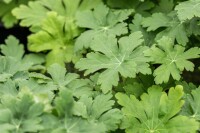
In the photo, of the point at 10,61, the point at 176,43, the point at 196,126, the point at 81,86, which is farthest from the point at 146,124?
the point at 10,61

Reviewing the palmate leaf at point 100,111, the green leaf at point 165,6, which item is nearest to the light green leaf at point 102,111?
the palmate leaf at point 100,111

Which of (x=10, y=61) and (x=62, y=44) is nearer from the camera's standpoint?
(x=10, y=61)

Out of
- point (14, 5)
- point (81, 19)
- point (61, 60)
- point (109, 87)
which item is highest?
point (14, 5)

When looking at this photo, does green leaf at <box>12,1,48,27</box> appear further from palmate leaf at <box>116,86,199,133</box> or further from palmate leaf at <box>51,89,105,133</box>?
palmate leaf at <box>51,89,105,133</box>

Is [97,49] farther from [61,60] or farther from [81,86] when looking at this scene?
[61,60]

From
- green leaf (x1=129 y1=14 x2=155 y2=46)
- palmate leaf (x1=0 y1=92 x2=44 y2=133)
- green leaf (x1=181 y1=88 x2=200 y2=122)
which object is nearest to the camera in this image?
palmate leaf (x1=0 y1=92 x2=44 y2=133)

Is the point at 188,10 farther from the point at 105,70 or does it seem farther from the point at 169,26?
the point at 105,70

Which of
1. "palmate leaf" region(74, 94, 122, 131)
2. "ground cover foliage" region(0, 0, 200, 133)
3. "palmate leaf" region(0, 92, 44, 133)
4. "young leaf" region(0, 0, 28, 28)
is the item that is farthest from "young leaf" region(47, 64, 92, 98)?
"young leaf" region(0, 0, 28, 28)
